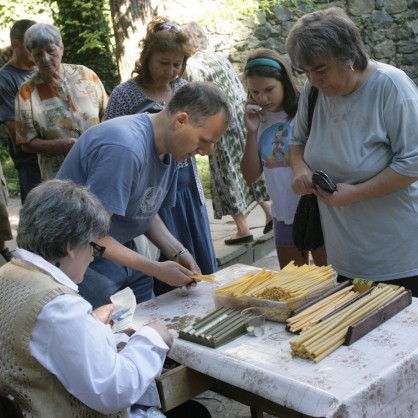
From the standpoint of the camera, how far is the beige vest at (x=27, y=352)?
5.54 feet

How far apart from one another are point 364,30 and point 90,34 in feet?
14.3

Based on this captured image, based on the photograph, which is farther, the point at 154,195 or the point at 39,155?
the point at 39,155

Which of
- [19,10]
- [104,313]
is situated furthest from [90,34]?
[104,313]

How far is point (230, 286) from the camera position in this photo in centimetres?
243

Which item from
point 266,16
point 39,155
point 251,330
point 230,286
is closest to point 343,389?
point 251,330

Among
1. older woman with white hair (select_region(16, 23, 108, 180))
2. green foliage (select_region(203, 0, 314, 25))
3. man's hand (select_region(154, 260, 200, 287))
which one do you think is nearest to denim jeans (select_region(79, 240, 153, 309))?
man's hand (select_region(154, 260, 200, 287))

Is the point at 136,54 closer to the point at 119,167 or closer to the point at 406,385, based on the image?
the point at 119,167

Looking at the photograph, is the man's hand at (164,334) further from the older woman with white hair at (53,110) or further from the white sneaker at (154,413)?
the older woman with white hair at (53,110)

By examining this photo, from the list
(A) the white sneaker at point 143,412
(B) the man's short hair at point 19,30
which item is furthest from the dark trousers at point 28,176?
(A) the white sneaker at point 143,412

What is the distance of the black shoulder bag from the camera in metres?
2.94

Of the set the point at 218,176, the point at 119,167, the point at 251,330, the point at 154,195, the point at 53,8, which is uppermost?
the point at 53,8

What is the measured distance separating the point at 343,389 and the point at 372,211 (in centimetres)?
107

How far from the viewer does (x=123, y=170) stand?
2414 millimetres

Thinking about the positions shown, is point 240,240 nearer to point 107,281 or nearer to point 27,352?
point 107,281
